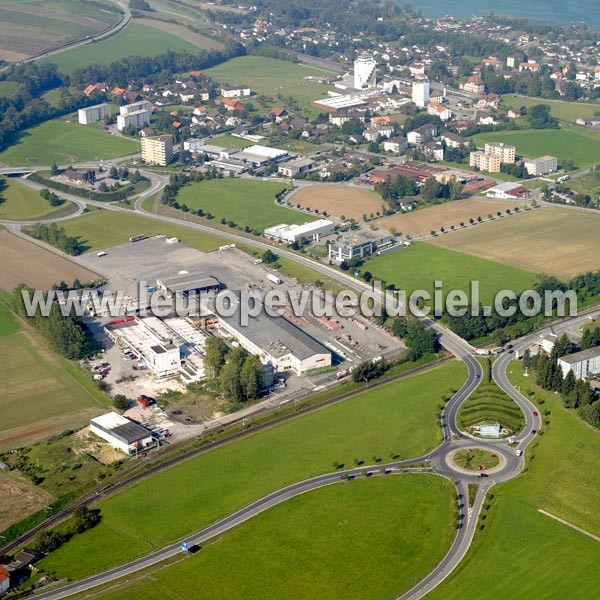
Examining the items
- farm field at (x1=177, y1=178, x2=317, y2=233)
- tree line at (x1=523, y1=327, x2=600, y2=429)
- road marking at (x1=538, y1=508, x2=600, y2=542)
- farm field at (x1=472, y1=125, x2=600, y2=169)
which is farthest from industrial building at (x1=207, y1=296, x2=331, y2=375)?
farm field at (x1=472, y1=125, x2=600, y2=169)

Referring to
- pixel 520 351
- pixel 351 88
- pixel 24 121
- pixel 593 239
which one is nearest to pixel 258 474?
pixel 520 351

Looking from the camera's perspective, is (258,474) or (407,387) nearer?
(258,474)

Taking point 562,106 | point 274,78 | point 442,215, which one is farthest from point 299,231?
point 274,78

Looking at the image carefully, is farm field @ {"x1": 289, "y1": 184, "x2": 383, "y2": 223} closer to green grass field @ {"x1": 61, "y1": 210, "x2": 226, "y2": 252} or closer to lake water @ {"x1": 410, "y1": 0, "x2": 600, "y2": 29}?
green grass field @ {"x1": 61, "y1": 210, "x2": 226, "y2": 252}

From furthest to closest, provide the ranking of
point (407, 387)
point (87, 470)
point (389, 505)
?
point (407, 387) → point (87, 470) → point (389, 505)

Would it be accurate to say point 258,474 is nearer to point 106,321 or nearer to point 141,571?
point 141,571

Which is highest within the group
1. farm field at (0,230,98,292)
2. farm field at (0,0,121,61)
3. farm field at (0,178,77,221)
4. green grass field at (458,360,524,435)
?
farm field at (0,0,121,61)
